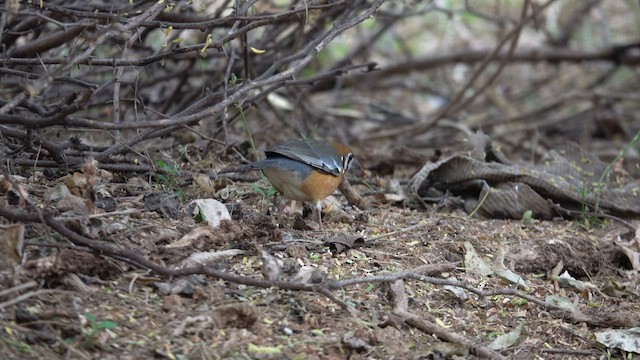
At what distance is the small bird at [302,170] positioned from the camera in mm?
4684

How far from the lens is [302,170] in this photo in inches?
185

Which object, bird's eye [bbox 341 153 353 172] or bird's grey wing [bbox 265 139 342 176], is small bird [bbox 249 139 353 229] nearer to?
bird's grey wing [bbox 265 139 342 176]

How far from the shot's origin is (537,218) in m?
5.61

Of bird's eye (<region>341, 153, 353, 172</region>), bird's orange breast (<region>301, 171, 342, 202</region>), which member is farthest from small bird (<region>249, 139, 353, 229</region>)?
bird's eye (<region>341, 153, 353, 172</region>)

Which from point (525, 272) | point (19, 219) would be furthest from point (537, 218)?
point (19, 219)

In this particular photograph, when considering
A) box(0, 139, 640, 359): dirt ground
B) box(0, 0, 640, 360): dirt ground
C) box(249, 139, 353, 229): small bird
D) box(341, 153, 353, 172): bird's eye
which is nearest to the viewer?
box(0, 139, 640, 359): dirt ground

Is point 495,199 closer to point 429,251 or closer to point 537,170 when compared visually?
point 537,170

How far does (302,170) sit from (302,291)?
1129mm

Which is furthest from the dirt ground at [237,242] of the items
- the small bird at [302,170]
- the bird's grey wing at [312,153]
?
the bird's grey wing at [312,153]

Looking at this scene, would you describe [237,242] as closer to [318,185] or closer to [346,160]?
[318,185]

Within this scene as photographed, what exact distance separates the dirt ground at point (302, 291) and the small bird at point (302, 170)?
0.15 meters

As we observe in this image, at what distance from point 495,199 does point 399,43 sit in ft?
17.4

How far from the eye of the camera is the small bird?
15.4 ft

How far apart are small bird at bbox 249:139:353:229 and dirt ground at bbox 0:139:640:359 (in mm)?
149
